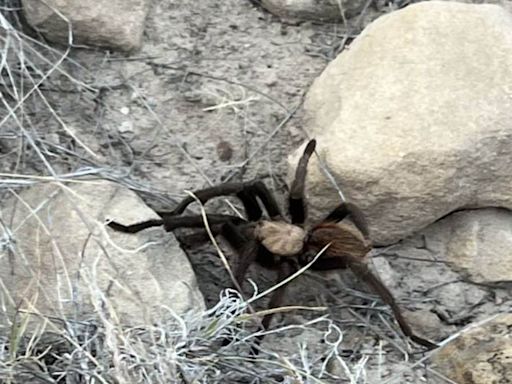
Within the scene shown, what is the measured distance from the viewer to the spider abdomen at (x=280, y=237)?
5.70ft

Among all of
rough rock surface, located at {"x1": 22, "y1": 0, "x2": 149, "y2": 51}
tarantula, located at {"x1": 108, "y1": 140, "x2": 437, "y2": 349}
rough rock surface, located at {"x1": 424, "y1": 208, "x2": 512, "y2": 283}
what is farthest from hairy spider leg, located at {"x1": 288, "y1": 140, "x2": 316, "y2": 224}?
rough rock surface, located at {"x1": 22, "y1": 0, "x2": 149, "y2": 51}

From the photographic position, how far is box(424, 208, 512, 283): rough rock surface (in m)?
1.75

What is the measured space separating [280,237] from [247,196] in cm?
8

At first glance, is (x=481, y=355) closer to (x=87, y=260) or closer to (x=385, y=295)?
(x=385, y=295)

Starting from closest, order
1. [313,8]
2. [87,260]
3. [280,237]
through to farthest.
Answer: [87,260], [280,237], [313,8]

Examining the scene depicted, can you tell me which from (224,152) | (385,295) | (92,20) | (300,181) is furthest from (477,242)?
(92,20)

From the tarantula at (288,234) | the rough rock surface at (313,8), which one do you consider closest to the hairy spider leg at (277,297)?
the tarantula at (288,234)

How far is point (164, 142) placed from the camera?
1826 millimetres

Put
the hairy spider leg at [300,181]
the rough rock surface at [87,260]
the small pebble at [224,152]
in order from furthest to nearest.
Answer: the small pebble at [224,152]
the hairy spider leg at [300,181]
the rough rock surface at [87,260]

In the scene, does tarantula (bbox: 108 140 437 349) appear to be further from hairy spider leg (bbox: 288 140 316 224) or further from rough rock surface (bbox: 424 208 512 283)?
rough rock surface (bbox: 424 208 512 283)

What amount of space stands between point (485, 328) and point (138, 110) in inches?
24.7

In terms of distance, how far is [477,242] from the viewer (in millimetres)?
1758

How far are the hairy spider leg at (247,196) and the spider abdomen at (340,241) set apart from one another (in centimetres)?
8

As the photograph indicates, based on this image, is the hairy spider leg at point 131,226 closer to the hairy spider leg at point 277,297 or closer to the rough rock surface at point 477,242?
the hairy spider leg at point 277,297
